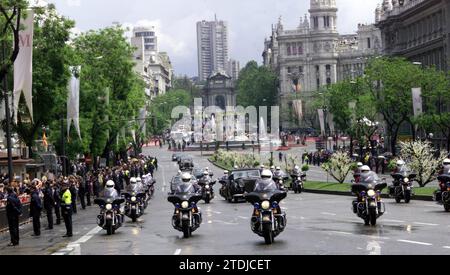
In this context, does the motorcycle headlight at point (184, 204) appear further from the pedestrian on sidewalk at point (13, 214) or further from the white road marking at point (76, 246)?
the pedestrian on sidewalk at point (13, 214)

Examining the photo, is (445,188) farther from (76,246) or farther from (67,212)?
(76,246)

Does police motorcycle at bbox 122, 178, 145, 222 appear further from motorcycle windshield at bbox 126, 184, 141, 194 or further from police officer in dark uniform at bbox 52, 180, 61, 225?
police officer in dark uniform at bbox 52, 180, 61, 225

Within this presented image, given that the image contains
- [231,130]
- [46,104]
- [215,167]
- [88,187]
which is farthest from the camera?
[231,130]

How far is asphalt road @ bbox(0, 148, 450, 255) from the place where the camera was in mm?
21672

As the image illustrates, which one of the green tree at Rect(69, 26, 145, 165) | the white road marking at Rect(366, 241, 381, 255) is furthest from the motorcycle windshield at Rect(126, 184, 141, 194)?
the green tree at Rect(69, 26, 145, 165)

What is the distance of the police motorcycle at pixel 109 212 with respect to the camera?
95.5 ft

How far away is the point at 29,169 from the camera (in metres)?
53.8

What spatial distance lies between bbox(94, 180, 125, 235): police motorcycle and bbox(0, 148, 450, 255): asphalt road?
37 centimetres

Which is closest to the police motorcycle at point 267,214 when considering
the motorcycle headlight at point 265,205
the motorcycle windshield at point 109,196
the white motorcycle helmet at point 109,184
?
the motorcycle headlight at point 265,205

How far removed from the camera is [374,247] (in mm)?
21125

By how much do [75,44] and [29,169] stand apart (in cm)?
2304

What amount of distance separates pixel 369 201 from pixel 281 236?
323 centimetres
